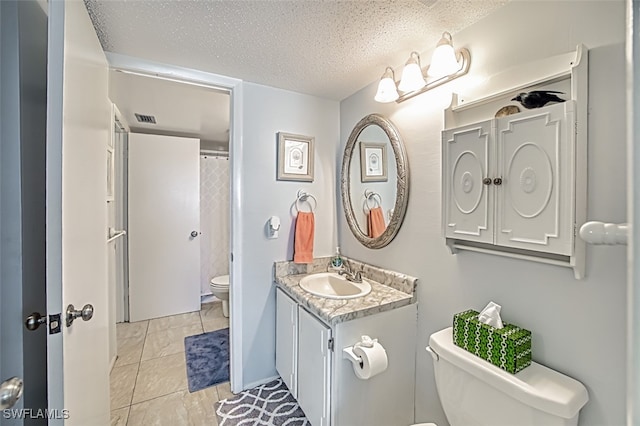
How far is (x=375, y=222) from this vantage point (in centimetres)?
183

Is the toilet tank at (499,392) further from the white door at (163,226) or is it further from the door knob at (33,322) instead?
the white door at (163,226)

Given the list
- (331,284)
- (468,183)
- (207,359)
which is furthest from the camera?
(207,359)

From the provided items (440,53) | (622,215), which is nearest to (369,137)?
(440,53)

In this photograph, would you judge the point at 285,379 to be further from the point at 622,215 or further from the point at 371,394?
the point at 622,215

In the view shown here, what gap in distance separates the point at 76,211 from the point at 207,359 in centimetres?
179

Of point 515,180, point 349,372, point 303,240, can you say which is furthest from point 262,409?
point 515,180

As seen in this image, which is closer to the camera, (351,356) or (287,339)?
(351,356)

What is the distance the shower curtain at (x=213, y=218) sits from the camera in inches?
142

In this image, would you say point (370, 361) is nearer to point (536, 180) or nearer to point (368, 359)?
point (368, 359)

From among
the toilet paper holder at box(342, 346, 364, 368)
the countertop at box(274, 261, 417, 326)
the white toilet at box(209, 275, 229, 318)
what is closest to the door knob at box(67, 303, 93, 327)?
the countertop at box(274, 261, 417, 326)

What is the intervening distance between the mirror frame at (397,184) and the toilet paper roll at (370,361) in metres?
0.67

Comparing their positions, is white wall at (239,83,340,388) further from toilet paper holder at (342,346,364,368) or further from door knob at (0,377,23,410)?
door knob at (0,377,23,410)

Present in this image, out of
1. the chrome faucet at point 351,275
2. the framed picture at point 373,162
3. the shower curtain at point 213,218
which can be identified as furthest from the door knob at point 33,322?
the shower curtain at point 213,218

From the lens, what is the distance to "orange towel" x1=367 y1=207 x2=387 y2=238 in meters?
1.78
